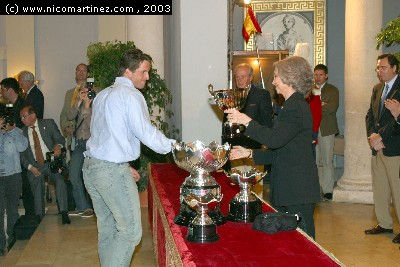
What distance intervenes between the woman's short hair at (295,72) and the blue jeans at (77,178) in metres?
4.44

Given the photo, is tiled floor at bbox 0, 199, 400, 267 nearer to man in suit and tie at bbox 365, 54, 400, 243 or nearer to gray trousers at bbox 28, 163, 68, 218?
gray trousers at bbox 28, 163, 68, 218

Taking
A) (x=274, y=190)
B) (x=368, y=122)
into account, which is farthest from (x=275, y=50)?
(x=274, y=190)

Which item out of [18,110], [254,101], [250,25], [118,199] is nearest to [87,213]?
[18,110]

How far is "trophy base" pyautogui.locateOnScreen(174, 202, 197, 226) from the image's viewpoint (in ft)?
13.3

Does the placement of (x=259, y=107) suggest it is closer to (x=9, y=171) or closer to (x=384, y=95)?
(x=384, y=95)

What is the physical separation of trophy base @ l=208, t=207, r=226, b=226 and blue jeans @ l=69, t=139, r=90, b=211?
465 centimetres

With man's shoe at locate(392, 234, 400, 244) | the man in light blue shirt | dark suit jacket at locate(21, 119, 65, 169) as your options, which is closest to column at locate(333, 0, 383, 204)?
man's shoe at locate(392, 234, 400, 244)

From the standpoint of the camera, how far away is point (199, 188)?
12.7 feet

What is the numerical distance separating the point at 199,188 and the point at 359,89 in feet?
18.6

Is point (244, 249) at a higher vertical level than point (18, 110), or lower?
lower

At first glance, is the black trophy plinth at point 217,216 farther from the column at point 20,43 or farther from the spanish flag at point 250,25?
the column at point 20,43

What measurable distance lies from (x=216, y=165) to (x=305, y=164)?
2.59ft

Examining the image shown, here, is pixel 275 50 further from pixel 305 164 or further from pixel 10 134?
pixel 305 164

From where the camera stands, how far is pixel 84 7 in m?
11.6
